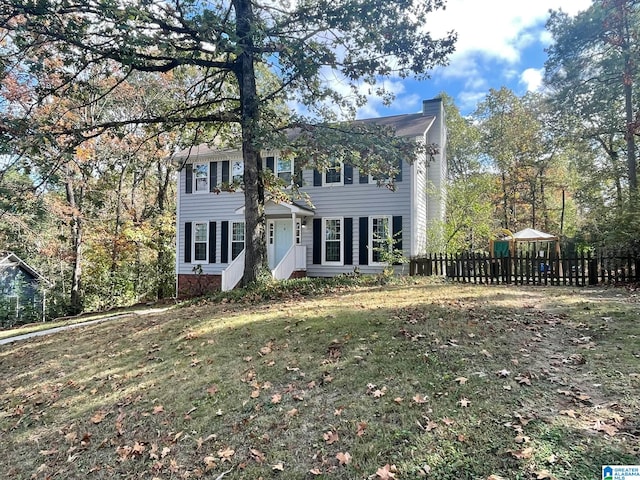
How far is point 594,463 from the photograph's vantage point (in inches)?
106

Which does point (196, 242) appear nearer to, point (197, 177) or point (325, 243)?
point (197, 177)

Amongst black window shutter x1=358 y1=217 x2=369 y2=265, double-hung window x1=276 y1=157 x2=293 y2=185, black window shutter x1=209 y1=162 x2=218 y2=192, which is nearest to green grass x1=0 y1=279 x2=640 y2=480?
black window shutter x1=358 y1=217 x2=369 y2=265

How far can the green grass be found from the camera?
3.03 metres

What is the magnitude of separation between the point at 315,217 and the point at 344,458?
44.0 ft

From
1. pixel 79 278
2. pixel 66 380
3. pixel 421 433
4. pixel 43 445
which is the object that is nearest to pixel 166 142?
pixel 79 278

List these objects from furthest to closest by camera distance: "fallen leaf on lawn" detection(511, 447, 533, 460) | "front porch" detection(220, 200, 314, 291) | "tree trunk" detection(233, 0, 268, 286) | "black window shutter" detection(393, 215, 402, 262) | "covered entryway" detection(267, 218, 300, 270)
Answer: "covered entryway" detection(267, 218, 300, 270), "black window shutter" detection(393, 215, 402, 262), "front porch" detection(220, 200, 314, 291), "tree trunk" detection(233, 0, 268, 286), "fallen leaf on lawn" detection(511, 447, 533, 460)

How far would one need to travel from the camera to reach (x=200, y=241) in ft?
59.6

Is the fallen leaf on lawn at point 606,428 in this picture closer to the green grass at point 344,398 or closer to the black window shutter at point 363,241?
the green grass at point 344,398

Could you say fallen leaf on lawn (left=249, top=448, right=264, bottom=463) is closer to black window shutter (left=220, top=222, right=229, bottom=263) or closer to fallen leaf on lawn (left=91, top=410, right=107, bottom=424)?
fallen leaf on lawn (left=91, top=410, right=107, bottom=424)

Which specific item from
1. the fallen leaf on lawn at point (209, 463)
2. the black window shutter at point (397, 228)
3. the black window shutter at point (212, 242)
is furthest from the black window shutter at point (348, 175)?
the fallen leaf on lawn at point (209, 463)

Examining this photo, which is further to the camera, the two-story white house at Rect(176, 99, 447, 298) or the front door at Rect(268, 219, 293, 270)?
the front door at Rect(268, 219, 293, 270)

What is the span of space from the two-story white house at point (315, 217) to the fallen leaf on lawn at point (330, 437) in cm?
964

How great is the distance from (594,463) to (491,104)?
30.7 m

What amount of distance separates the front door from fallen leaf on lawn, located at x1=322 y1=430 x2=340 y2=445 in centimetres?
1309
